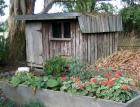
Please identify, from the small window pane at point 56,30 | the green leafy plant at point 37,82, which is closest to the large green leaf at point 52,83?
the green leafy plant at point 37,82

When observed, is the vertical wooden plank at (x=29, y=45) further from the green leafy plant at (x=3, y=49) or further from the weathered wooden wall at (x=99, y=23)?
the weathered wooden wall at (x=99, y=23)

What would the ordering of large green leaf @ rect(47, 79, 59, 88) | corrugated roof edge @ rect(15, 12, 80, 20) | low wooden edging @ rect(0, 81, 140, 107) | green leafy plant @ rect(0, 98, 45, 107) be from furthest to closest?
1. corrugated roof edge @ rect(15, 12, 80, 20)
2. large green leaf @ rect(47, 79, 59, 88)
3. green leafy plant @ rect(0, 98, 45, 107)
4. low wooden edging @ rect(0, 81, 140, 107)

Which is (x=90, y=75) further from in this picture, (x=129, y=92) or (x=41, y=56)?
(x=41, y=56)

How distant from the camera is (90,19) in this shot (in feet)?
32.5

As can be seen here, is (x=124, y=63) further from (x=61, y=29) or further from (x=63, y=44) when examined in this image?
(x=61, y=29)

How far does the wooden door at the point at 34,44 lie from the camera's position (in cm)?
1124

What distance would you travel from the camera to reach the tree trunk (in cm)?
1345

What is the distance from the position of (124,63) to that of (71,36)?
2224mm

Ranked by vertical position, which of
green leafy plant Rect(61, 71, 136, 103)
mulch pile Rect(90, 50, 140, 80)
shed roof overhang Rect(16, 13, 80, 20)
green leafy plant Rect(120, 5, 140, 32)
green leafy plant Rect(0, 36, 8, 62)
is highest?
green leafy plant Rect(120, 5, 140, 32)

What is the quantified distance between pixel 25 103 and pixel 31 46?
5318mm

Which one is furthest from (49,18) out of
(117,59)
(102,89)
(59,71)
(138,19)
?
(138,19)

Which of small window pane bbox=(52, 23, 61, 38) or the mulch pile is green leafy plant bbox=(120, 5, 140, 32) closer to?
the mulch pile

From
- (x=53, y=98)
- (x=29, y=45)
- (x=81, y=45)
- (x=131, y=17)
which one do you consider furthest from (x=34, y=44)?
(x=131, y=17)

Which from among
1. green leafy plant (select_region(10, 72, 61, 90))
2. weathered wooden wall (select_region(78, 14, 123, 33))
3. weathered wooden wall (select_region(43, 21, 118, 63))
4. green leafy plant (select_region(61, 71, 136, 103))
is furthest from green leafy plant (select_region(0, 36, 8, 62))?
green leafy plant (select_region(61, 71, 136, 103))
